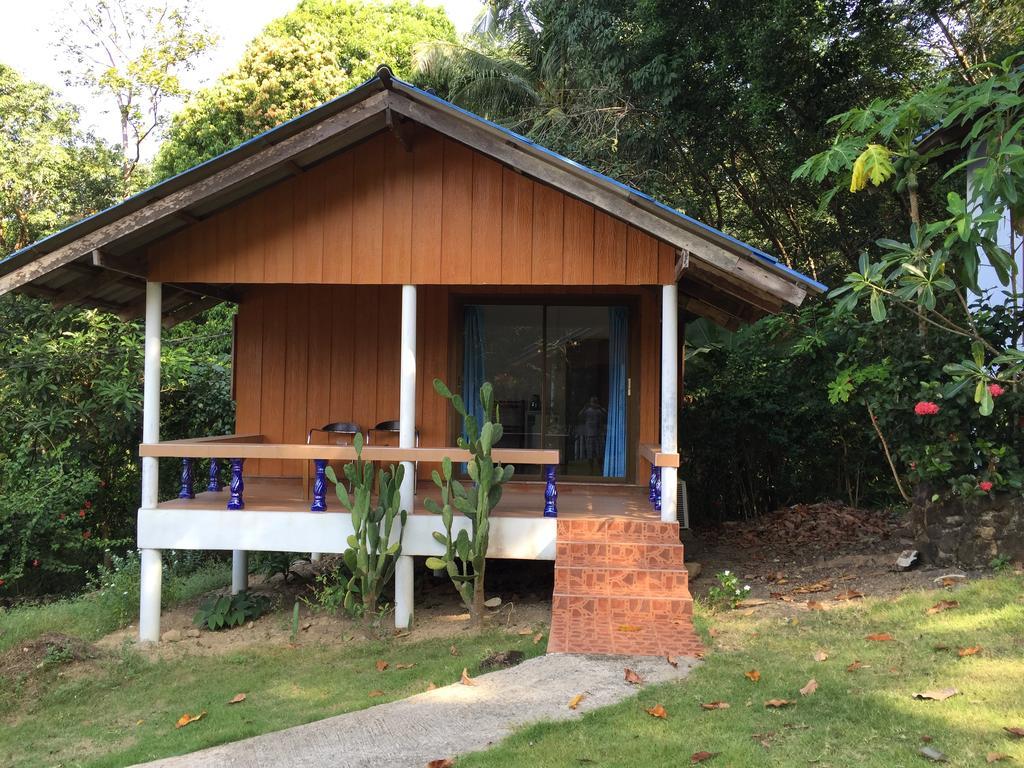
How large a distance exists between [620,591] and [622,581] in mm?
98

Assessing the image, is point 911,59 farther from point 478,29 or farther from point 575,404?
point 478,29

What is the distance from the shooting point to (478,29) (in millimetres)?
26875

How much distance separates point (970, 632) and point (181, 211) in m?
7.20

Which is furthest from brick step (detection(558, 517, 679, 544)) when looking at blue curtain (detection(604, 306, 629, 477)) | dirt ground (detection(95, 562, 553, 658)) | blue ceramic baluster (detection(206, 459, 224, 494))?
blue ceramic baluster (detection(206, 459, 224, 494))

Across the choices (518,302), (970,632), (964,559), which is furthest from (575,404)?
(970,632)

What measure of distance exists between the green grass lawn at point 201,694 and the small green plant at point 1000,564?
A: 13.7 feet

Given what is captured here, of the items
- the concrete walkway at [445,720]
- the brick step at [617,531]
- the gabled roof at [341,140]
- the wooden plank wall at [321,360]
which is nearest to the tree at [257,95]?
the wooden plank wall at [321,360]

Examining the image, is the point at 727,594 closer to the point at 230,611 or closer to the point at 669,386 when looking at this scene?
the point at 669,386

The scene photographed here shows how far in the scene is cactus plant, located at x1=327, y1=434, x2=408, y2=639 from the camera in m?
7.26

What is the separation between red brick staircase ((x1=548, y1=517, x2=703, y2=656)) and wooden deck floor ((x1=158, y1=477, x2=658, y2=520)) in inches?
12.1

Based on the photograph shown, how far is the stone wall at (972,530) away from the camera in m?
7.48

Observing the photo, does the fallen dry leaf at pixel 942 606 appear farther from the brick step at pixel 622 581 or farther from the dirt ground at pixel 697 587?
the brick step at pixel 622 581

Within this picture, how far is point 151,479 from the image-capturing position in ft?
26.2

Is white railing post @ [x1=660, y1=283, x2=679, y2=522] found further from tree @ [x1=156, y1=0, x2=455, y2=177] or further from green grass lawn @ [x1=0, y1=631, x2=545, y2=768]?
tree @ [x1=156, y1=0, x2=455, y2=177]
